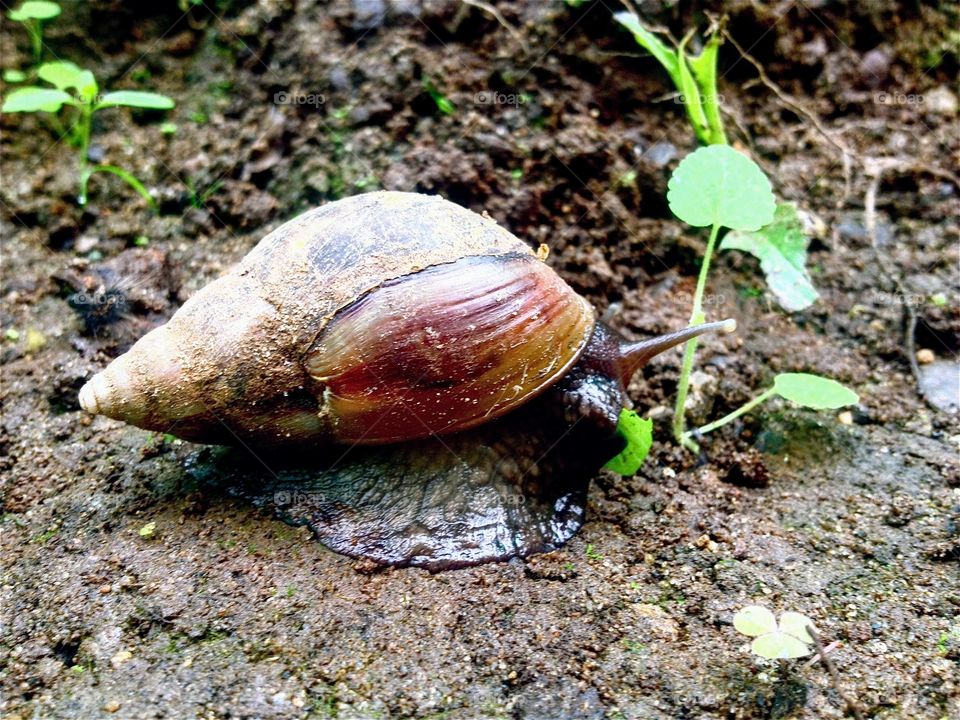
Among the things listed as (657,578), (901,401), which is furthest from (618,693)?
(901,401)

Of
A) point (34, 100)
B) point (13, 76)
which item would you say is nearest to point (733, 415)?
point (34, 100)

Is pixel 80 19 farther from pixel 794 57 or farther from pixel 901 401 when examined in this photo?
pixel 901 401

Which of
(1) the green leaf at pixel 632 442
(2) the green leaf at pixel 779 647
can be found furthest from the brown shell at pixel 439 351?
(2) the green leaf at pixel 779 647

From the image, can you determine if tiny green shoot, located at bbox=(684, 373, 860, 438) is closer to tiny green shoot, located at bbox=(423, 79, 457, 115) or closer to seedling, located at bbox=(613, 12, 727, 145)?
seedling, located at bbox=(613, 12, 727, 145)

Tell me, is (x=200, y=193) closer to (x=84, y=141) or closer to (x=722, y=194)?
(x=84, y=141)

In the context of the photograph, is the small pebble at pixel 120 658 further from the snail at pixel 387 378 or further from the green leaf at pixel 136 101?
the green leaf at pixel 136 101

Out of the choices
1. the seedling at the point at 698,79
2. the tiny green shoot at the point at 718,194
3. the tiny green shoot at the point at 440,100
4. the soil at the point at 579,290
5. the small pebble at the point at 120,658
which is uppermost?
the seedling at the point at 698,79
